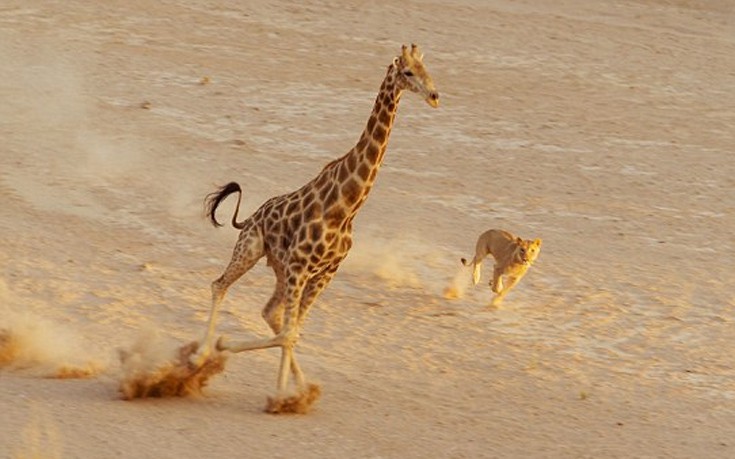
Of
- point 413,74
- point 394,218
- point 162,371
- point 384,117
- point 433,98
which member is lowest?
point 162,371

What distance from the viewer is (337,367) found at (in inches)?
475

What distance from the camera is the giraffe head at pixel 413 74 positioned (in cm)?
1018

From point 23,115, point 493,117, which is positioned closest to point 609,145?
point 493,117

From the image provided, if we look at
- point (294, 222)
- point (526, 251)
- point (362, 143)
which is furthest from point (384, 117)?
point (526, 251)

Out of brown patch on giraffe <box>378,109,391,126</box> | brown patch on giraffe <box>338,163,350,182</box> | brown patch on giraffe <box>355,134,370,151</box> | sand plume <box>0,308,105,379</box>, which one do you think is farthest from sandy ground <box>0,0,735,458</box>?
brown patch on giraffe <box>378,109,391,126</box>

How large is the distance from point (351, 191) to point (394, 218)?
583 centimetres

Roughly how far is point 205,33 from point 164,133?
439cm

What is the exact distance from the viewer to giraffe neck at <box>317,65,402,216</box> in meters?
10.5

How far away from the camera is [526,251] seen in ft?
45.9

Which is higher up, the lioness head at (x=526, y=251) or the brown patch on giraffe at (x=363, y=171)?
the brown patch on giraffe at (x=363, y=171)

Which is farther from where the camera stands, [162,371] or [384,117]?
[162,371]

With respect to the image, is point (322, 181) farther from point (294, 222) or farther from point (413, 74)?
point (413, 74)

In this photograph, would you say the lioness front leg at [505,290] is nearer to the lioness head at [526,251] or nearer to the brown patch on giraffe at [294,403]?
the lioness head at [526,251]

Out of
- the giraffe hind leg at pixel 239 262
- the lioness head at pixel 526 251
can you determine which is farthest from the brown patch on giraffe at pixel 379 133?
the lioness head at pixel 526 251
